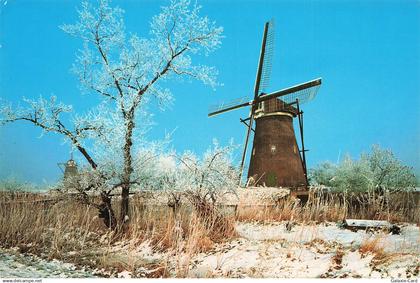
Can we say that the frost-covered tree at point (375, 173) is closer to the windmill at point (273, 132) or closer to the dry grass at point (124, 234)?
the windmill at point (273, 132)

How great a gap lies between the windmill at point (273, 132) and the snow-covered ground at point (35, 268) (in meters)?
8.48

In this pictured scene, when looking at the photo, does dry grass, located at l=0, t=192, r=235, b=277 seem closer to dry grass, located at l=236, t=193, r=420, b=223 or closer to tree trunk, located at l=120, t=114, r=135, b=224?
tree trunk, located at l=120, t=114, r=135, b=224

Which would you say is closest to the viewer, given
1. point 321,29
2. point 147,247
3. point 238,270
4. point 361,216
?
point 238,270

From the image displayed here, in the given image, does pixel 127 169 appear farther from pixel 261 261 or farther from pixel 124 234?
pixel 261 261

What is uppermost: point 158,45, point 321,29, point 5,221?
point 321,29

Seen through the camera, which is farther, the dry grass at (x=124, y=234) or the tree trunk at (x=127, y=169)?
the tree trunk at (x=127, y=169)

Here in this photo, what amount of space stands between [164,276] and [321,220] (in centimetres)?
446

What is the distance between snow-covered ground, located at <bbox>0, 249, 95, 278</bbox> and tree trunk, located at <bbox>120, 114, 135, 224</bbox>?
1.19 m

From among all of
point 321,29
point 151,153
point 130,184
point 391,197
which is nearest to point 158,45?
point 151,153

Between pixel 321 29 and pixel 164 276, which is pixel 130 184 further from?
pixel 321 29

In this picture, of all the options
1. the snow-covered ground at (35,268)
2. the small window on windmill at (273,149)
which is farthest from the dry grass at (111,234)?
the small window on windmill at (273,149)

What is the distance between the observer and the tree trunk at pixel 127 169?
530 centimetres

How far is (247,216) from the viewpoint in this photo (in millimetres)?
6949

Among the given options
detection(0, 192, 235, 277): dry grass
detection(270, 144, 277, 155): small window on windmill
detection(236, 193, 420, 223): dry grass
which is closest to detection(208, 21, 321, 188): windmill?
detection(270, 144, 277, 155): small window on windmill
